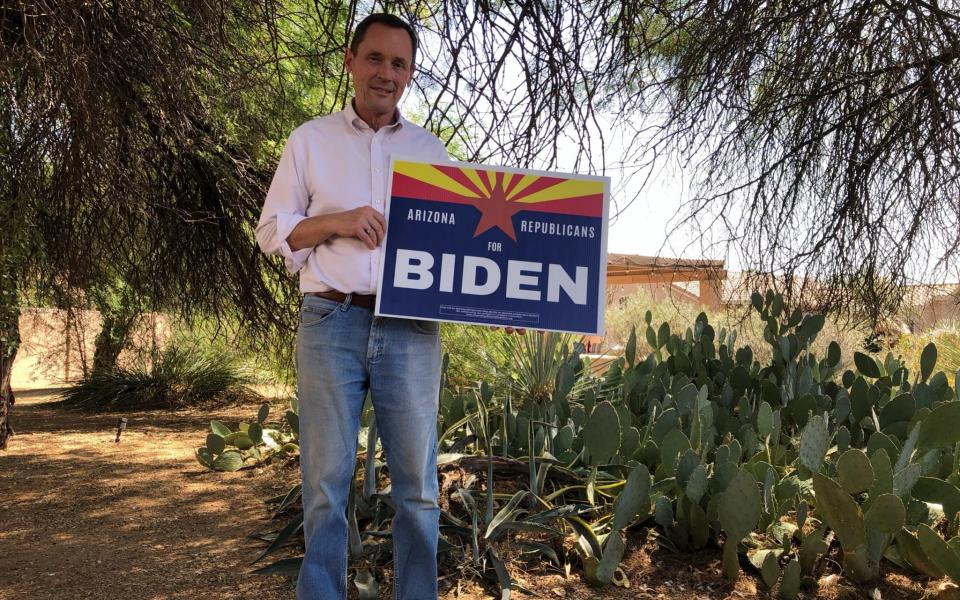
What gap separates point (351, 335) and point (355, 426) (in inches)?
11.2

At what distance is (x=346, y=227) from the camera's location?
2357 mm

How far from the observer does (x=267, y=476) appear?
5191 millimetres

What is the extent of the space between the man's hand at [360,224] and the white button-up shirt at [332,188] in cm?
8

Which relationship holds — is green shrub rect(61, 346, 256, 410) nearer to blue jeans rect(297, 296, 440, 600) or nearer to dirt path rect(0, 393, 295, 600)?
dirt path rect(0, 393, 295, 600)

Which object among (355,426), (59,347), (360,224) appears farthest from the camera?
(59,347)

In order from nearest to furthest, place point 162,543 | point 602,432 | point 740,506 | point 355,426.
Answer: point 355,426
point 740,506
point 602,432
point 162,543

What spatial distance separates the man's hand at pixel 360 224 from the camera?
7.71 feet

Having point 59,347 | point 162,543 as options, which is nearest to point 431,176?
point 162,543

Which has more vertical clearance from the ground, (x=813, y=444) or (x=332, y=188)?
(x=332, y=188)

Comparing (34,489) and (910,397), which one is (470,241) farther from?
(34,489)

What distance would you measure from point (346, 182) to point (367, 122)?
21 cm

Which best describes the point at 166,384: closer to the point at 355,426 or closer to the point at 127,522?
the point at 127,522

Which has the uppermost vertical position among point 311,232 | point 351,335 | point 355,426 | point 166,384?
point 311,232

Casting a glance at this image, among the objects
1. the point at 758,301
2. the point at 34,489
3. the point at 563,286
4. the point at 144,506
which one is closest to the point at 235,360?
the point at 34,489
